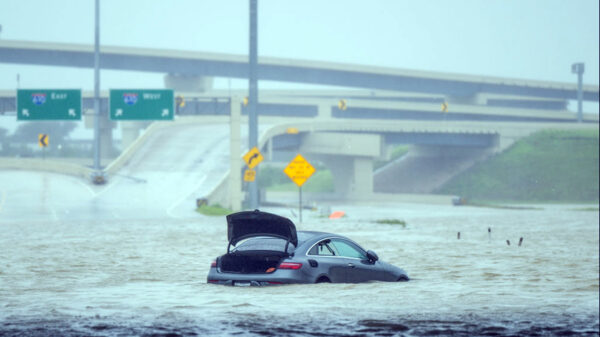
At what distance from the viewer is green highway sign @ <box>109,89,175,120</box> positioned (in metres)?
60.2

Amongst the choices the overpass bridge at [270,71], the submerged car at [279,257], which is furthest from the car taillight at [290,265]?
the overpass bridge at [270,71]

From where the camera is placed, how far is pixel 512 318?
11891 millimetres

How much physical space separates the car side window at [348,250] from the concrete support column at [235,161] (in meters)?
36.2

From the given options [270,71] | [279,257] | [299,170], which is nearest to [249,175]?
[299,170]

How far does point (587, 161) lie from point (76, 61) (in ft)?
196

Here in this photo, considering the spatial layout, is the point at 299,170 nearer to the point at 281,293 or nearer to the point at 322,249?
the point at 322,249

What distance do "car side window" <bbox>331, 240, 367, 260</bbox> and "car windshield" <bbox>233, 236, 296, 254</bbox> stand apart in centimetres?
100

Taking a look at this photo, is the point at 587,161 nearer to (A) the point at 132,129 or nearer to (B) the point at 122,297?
(A) the point at 132,129

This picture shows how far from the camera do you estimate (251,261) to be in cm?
1420

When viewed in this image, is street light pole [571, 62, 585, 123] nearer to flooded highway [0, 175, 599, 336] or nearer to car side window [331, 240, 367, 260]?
flooded highway [0, 175, 599, 336]

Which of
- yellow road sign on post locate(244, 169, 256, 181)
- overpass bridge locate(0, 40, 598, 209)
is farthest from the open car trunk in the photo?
overpass bridge locate(0, 40, 598, 209)

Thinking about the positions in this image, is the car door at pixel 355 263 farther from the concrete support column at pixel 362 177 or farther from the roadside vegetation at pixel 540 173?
the concrete support column at pixel 362 177

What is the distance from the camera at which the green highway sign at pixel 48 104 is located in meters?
59.0

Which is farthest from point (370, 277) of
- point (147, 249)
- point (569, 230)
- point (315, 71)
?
point (315, 71)
